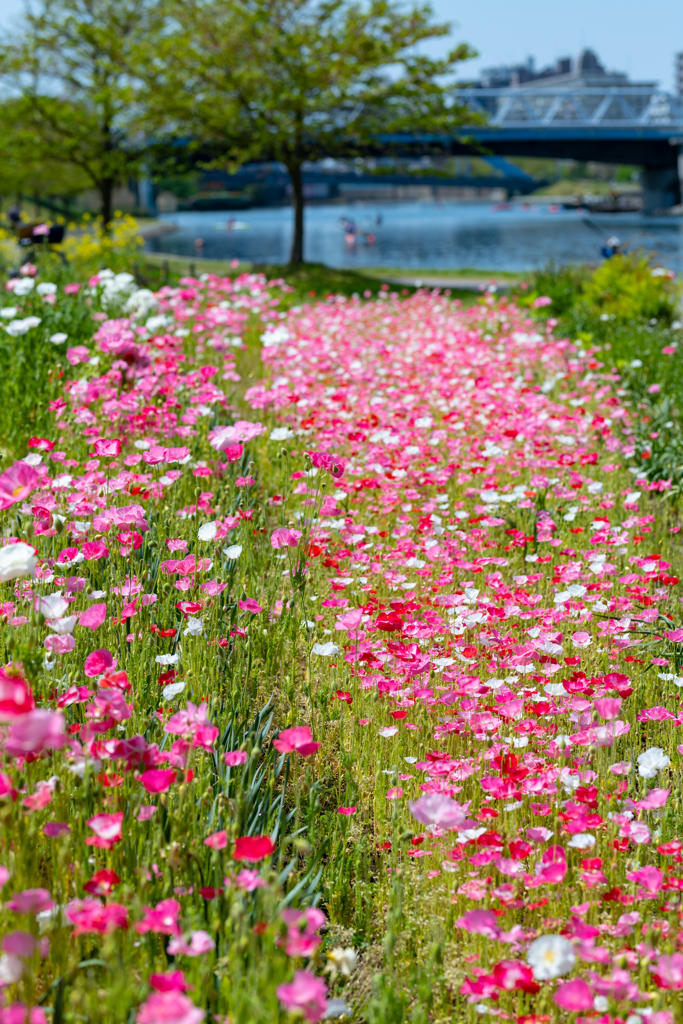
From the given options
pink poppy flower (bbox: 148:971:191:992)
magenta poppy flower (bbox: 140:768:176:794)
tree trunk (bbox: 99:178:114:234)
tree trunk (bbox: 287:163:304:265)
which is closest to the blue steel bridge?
tree trunk (bbox: 99:178:114:234)

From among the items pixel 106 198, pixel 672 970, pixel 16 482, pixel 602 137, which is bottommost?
pixel 672 970

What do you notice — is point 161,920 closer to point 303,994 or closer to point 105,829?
point 105,829

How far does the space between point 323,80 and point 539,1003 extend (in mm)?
21576

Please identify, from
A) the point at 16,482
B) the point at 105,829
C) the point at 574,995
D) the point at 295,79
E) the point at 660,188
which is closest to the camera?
the point at 574,995

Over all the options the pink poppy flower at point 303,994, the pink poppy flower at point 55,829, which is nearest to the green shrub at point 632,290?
the pink poppy flower at point 55,829

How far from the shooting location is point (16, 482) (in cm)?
230

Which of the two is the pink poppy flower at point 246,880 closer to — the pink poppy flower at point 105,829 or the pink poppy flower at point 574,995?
the pink poppy flower at point 105,829

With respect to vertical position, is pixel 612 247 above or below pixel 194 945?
above

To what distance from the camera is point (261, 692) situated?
131 inches

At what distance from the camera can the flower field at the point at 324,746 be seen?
1736mm

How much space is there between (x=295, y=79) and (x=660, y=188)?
77.1 metres

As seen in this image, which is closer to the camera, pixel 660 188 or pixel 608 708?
pixel 608 708

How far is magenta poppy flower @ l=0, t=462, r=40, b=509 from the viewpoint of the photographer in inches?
89.3

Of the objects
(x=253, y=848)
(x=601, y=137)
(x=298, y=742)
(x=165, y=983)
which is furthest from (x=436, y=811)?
(x=601, y=137)
